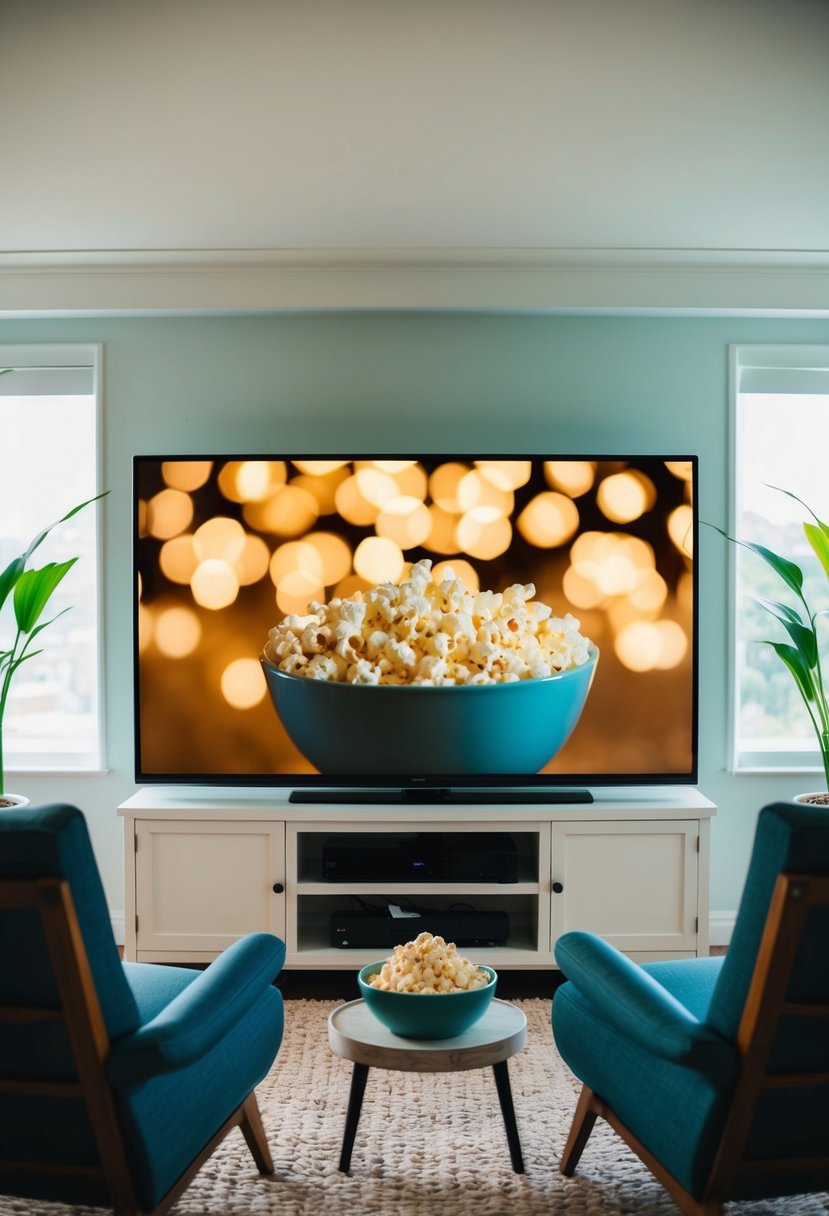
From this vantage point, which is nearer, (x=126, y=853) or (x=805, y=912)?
(x=805, y=912)

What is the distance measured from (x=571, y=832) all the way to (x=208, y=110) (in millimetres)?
2285

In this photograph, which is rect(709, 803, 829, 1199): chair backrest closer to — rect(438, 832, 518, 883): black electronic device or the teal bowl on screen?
the teal bowl on screen

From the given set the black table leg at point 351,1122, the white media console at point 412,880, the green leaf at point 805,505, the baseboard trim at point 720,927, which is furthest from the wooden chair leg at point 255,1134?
the green leaf at point 805,505

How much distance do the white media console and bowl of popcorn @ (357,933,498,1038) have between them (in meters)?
1.06

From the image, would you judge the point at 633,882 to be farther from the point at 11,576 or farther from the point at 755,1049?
the point at 11,576

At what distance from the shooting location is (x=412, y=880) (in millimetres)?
3305

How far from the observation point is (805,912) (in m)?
1.57

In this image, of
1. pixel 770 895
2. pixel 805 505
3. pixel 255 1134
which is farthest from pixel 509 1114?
A: pixel 805 505

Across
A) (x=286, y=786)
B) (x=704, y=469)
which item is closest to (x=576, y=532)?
(x=704, y=469)

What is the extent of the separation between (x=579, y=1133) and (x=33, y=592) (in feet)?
7.28

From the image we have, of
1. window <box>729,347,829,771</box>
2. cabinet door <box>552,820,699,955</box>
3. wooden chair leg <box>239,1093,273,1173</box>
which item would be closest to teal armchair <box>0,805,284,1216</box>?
wooden chair leg <box>239,1093,273,1173</box>

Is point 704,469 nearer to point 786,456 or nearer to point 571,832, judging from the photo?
point 786,456

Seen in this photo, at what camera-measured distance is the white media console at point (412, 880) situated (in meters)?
3.31

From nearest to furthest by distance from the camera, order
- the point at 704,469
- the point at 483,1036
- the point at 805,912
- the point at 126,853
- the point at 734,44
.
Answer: the point at 805,912
the point at 483,1036
the point at 734,44
the point at 126,853
the point at 704,469
